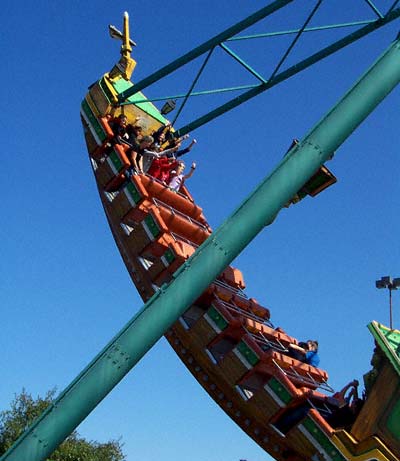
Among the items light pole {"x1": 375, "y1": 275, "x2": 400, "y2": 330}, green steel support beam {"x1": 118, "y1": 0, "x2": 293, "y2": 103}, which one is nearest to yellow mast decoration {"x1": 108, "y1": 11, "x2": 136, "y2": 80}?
green steel support beam {"x1": 118, "y1": 0, "x2": 293, "y2": 103}

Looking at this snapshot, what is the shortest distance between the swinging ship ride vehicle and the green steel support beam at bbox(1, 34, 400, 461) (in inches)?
65.5

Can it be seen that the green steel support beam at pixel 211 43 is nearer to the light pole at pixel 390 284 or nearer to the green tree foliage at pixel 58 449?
the light pole at pixel 390 284

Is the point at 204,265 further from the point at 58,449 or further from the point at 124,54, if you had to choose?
the point at 58,449

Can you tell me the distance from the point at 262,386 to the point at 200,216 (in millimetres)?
3504

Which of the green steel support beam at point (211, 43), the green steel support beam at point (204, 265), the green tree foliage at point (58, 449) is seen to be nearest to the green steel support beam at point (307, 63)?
the green steel support beam at point (211, 43)

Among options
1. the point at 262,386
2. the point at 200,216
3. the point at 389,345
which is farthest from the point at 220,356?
the point at 200,216

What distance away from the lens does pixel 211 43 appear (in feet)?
30.0

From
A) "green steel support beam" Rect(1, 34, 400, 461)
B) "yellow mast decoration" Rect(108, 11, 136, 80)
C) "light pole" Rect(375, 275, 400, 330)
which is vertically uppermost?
"yellow mast decoration" Rect(108, 11, 136, 80)

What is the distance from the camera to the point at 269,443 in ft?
31.6

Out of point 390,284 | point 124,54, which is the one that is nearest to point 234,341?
point 390,284

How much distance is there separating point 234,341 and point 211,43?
3.73 m

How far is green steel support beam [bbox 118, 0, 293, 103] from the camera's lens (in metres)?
8.63

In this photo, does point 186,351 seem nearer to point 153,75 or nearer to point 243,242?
point 153,75

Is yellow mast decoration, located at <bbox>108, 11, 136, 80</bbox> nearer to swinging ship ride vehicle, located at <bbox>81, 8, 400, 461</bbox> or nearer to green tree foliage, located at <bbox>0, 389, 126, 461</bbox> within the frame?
swinging ship ride vehicle, located at <bbox>81, 8, 400, 461</bbox>
